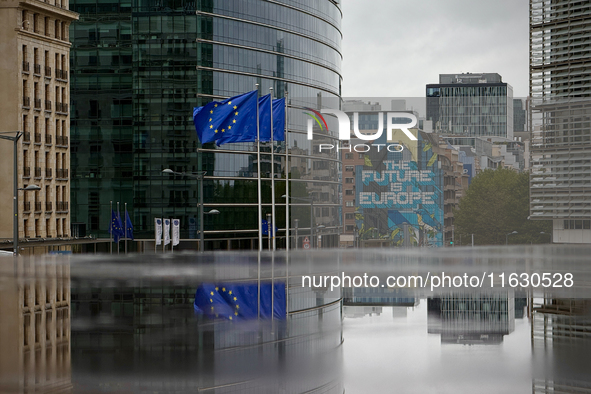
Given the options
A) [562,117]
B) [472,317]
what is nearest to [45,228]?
[562,117]

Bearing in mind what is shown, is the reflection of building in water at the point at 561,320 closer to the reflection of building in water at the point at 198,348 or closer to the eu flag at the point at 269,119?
the reflection of building in water at the point at 198,348

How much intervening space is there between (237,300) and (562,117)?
49417 millimetres

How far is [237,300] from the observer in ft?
61.4

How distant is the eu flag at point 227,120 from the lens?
31.4m

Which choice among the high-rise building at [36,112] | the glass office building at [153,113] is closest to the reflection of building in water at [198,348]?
the high-rise building at [36,112]

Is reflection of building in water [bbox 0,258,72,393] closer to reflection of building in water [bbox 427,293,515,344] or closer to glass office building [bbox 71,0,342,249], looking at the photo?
reflection of building in water [bbox 427,293,515,344]

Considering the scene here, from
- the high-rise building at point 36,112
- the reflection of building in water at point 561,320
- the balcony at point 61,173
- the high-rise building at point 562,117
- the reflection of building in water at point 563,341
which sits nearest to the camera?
the reflection of building in water at point 563,341

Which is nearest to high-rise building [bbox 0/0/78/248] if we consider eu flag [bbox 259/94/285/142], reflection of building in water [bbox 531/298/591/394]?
eu flag [bbox 259/94/285/142]

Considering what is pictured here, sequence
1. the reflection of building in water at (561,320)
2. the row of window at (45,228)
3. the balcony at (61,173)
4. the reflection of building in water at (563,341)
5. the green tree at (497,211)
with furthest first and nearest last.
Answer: the green tree at (497,211)
the balcony at (61,173)
the row of window at (45,228)
the reflection of building in water at (561,320)
the reflection of building in water at (563,341)

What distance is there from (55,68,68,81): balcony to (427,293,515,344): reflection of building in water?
2536 inches

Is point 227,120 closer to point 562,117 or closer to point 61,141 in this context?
point 562,117

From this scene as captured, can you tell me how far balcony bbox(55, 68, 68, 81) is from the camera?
76688mm

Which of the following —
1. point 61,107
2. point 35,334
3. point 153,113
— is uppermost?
point 153,113

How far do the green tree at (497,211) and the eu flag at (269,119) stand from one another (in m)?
73.8
